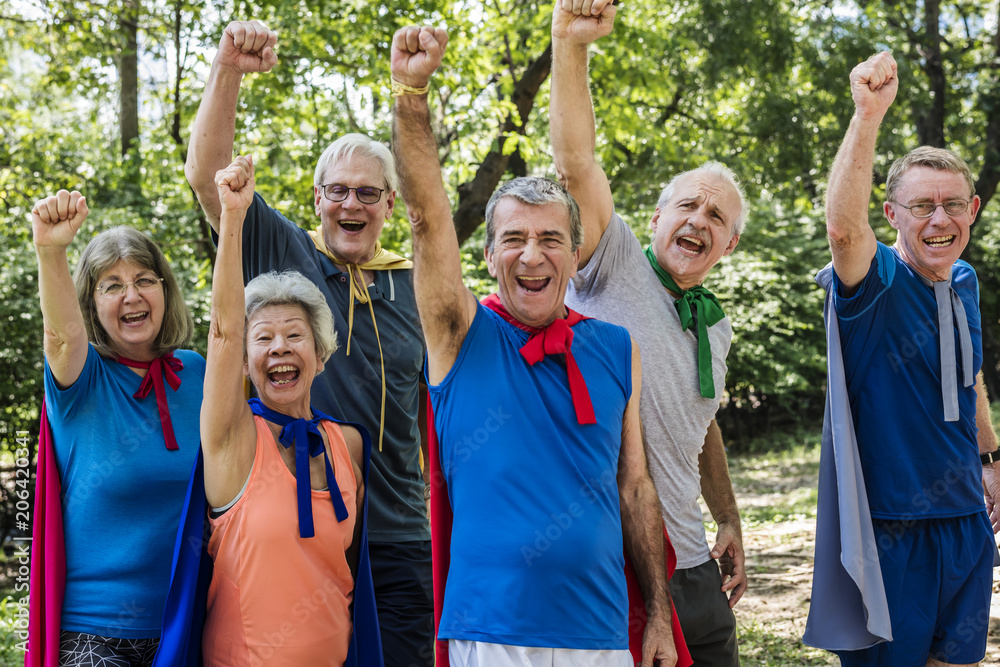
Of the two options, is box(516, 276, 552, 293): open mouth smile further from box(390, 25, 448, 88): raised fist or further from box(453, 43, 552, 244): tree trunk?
box(453, 43, 552, 244): tree trunk

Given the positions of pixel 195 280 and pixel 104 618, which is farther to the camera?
pixel 195 280

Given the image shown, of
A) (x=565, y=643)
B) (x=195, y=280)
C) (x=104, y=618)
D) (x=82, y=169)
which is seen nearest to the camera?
(x=565, y=643)

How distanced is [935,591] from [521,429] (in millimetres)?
1793

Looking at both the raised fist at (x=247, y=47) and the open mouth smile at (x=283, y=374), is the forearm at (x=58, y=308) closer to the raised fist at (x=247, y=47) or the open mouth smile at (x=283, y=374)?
the open mouth smile at (x=283, y=374)

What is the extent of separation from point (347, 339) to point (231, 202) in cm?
78

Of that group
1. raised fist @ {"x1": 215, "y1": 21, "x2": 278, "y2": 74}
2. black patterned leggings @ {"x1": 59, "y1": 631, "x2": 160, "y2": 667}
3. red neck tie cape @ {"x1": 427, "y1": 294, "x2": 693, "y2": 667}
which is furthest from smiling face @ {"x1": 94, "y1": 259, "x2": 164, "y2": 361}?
red neck tie cape @ {"x1": 427, "y1": 294, "x2": 693, "y2": 667}

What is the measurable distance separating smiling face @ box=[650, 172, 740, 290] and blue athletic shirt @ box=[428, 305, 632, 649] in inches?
29.7

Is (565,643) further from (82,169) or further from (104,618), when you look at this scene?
(82,169)

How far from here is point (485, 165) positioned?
8.01 m

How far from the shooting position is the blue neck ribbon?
238 centimetres

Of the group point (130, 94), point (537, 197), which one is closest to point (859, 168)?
point (537, 197)

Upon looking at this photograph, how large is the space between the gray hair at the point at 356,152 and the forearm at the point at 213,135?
41cm

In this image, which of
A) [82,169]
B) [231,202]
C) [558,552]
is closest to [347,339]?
[231,202]

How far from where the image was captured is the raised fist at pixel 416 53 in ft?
6.69
